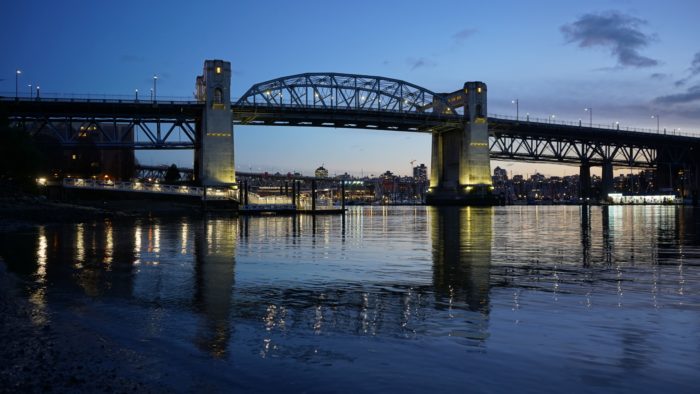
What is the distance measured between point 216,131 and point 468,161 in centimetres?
5328

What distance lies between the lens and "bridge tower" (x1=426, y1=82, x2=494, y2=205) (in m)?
123

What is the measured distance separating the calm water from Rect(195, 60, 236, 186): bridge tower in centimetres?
6839

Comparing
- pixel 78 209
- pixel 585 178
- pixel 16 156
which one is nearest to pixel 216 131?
pixel 16 156

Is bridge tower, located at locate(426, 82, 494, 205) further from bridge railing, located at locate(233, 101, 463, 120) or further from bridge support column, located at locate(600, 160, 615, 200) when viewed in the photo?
bridge support column, located at locate(600, 160, 615, 200)

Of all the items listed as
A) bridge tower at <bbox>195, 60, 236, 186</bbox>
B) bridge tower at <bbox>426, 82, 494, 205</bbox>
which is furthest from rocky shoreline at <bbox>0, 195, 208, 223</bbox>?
bridge tower at <bbox>426, 82, 494, 205</bbox>

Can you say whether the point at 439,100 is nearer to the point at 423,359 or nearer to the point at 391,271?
the point at 391,271

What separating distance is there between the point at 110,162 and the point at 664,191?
146 m

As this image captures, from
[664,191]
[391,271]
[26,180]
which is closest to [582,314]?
[391,271]

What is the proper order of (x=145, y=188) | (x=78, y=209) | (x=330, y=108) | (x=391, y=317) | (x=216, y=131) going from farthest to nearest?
(x=330, y=108), (x=216, y=131), (x=145, y=188), (x=78, y=209), (x=391, y=317)

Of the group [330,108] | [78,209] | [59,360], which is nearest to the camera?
[59,360]

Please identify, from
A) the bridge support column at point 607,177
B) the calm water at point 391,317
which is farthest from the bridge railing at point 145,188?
the bridge support column at point 607,177

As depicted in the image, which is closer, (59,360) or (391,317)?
(59,360)

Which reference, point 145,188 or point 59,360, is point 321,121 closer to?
point 145,188

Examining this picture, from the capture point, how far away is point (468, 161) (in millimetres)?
123625
